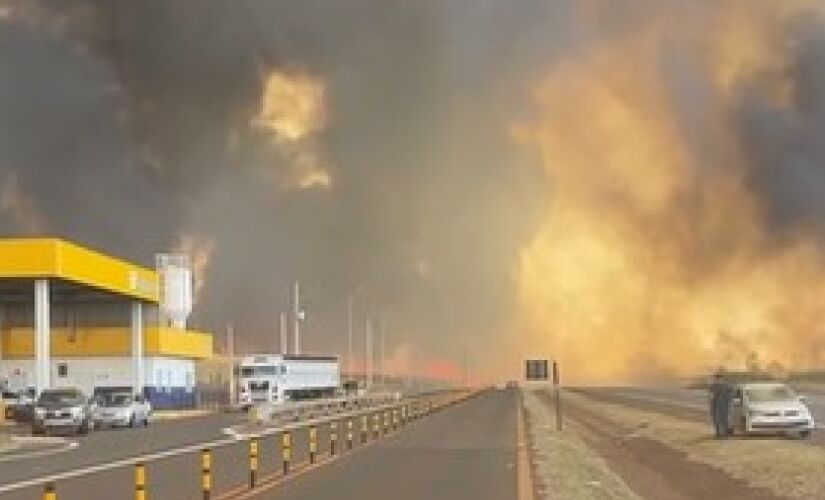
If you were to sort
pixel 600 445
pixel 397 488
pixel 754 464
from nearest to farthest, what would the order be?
pixel 397 488 → pixel 754 464 → pixel 600 445

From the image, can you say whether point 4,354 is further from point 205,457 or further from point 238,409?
point 205,457

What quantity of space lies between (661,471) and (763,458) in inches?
152

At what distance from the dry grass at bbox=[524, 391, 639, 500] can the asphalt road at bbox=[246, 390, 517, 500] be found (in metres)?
0.83

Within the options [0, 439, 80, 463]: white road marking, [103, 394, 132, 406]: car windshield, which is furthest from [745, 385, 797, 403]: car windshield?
[103, 394, 132, 406]: car windshield

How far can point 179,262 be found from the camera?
139000 millimetres

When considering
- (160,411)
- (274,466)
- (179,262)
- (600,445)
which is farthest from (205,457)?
(179,262)

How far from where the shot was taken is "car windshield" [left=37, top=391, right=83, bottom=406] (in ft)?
223

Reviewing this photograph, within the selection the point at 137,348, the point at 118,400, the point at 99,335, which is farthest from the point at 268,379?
the point at 118,400

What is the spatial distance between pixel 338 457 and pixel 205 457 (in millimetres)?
16639

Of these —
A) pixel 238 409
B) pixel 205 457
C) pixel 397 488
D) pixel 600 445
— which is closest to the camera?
pixel 205 457

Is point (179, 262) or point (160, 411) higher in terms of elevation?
point (179, 262)

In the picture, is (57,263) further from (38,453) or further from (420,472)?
(420,472)

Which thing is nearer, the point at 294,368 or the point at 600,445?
the point at 600,445

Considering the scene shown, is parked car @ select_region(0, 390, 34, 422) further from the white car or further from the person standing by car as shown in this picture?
the white car
